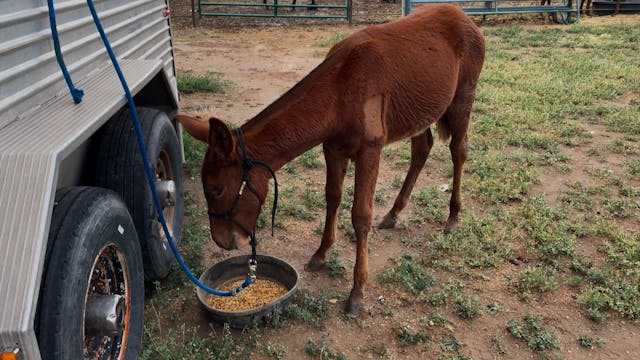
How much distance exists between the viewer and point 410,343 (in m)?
3.04

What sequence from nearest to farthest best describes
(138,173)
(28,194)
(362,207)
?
(28,194) → (138,173) → (362,207)

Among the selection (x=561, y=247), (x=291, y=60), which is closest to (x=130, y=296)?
(x=561, y=247)

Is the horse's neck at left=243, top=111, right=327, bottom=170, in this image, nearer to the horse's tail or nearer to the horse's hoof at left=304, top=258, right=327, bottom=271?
the horse's hoof at left=304, top=258, right=327, bottom=271

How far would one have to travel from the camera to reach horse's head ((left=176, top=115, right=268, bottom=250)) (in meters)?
2.63

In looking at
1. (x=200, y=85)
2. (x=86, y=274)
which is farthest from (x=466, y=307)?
(x=200, y=85)

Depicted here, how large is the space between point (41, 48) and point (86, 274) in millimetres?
1031

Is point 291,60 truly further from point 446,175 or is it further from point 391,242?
point 391,242

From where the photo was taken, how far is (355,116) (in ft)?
9.89

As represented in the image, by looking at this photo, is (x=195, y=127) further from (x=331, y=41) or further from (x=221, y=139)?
(x=331, y=41)

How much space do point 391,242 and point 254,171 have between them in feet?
5.78

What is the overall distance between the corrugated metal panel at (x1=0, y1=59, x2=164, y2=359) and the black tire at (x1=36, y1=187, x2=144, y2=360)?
26cm

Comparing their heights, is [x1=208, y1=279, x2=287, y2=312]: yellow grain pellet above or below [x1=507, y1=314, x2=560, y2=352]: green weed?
above

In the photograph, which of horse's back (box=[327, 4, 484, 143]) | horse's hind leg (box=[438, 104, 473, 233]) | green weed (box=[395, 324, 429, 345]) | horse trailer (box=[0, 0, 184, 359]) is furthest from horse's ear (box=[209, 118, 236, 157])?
horse's hind leg (box=[438, 104, 473, 233])

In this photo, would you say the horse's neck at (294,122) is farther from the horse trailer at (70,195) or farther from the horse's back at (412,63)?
the horse trailer at (70,195)
